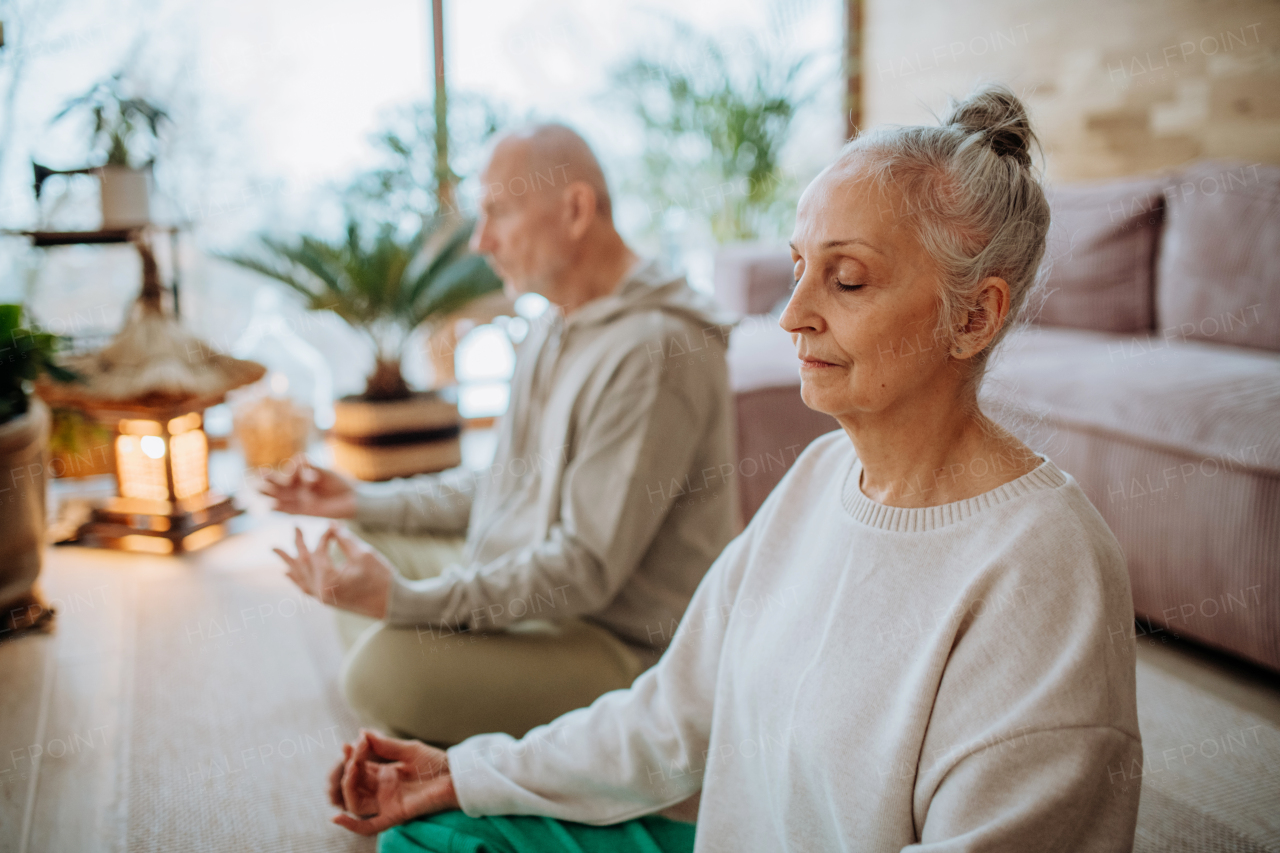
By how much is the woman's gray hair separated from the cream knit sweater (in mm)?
179

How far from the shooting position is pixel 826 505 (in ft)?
3.21

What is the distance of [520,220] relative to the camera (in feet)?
5.35

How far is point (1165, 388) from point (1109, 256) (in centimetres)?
107

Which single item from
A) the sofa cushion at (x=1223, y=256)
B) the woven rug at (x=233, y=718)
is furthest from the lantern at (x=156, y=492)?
the sofa cushion at (x=1223, y=256)

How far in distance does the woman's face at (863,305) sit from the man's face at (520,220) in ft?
2.72

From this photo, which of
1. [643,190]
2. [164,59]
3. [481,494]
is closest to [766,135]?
[643,190]

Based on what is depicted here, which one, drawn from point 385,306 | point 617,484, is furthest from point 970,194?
point 385,306

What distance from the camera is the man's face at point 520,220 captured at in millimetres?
1625

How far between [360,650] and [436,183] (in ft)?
9.32

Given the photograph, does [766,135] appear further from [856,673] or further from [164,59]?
[856,673]

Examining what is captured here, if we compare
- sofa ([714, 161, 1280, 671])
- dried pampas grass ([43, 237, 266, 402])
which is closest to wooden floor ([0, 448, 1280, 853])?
sofa ([714, 161, 1280, 671])

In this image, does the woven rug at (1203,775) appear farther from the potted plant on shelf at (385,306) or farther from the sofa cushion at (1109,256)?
the potted plant on shelf at (385,306)

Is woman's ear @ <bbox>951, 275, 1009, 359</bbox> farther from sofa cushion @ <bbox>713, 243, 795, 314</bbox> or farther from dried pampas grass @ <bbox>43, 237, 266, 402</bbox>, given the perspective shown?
sofa cushion @ <bbox>713, 243, 795, 314</bbox>

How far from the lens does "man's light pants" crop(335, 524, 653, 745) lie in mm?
1521
